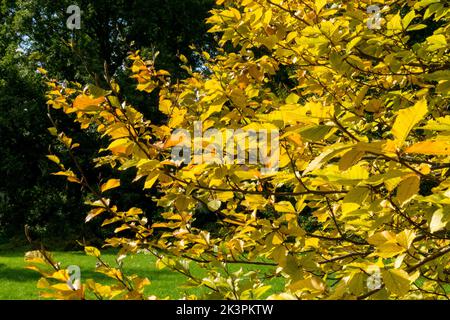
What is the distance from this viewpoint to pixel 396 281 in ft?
3.22

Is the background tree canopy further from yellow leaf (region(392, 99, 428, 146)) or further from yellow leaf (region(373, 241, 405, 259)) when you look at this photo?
yellow leaf (region(392, 99, 428, 146))

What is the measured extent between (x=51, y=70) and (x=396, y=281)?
17.6 meters

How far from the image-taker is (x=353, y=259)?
6.54 ft

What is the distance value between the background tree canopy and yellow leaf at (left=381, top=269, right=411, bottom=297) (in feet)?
48.2

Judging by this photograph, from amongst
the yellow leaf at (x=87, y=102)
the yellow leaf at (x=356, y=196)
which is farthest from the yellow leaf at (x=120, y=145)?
the yellow leaf at (x=356, y=196)

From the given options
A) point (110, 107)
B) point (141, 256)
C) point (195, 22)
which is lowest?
point (141, 256)

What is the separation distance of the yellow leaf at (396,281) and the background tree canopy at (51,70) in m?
14.7

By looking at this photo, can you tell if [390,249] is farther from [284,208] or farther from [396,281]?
[284,208]

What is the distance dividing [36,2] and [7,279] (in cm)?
1174

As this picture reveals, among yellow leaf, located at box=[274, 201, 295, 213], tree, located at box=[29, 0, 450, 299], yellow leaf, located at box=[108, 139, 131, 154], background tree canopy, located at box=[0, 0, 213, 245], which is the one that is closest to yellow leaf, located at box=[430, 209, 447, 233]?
tree, located at box=[29, 0, 450, 299]

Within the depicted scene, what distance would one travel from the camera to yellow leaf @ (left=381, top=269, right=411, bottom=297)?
3.17 feet

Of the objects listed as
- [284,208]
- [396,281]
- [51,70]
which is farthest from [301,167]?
[51,70]
